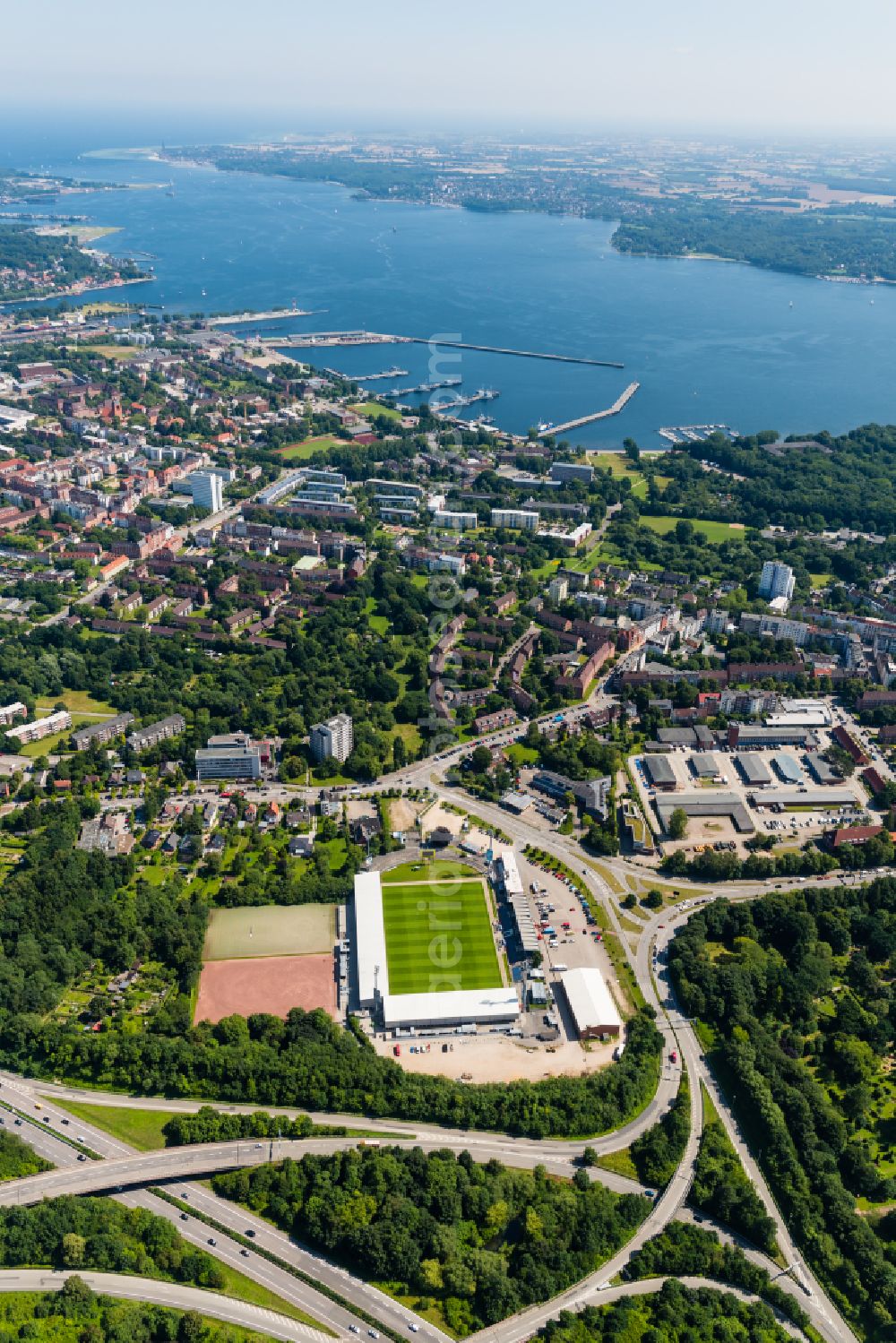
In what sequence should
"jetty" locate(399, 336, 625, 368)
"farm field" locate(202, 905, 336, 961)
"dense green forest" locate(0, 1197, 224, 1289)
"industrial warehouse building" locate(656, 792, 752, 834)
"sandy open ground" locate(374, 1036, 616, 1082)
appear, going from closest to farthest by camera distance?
"dense green forest" locate(0, 1197, 224, 1289) < "sandy open ground" locate(374, 1036, 616, 1082) < "farm field" locate(202, 905, 336, 961) < "industrial warehouse building" locate(656, 792, 752, 834) < "jetty" locate(399, 336, 625, 368)

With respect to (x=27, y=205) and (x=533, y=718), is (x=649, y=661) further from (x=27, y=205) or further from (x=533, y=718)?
(x=27, y=205)

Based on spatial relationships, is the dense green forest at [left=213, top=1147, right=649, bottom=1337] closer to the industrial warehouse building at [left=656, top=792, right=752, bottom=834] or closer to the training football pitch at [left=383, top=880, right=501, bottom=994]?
the training football pitch at [left=383, top=880, right=501, bottom=994]

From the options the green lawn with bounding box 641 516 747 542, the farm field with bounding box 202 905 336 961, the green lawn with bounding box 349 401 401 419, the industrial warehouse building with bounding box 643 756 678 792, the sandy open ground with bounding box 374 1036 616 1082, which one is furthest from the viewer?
the green lawn with bounding box 349 401 401 419

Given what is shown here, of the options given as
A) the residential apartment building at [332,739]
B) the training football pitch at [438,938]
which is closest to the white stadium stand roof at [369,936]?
the training football pitch at [438,938]

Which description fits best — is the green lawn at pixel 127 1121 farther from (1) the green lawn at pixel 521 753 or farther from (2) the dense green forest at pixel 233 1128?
(1) the green lawn at pixel 521 753

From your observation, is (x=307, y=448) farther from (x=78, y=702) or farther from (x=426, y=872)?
(x=426, y=872)

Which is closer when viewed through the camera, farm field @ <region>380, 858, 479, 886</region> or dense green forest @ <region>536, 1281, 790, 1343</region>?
dense green forest @ <region>536, 1281, 790, 1343</region>

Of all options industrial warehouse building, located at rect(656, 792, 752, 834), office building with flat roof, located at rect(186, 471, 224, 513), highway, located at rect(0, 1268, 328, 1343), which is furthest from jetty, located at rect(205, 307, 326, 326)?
highway, located at rect(0, 1268, 328, 1343)
